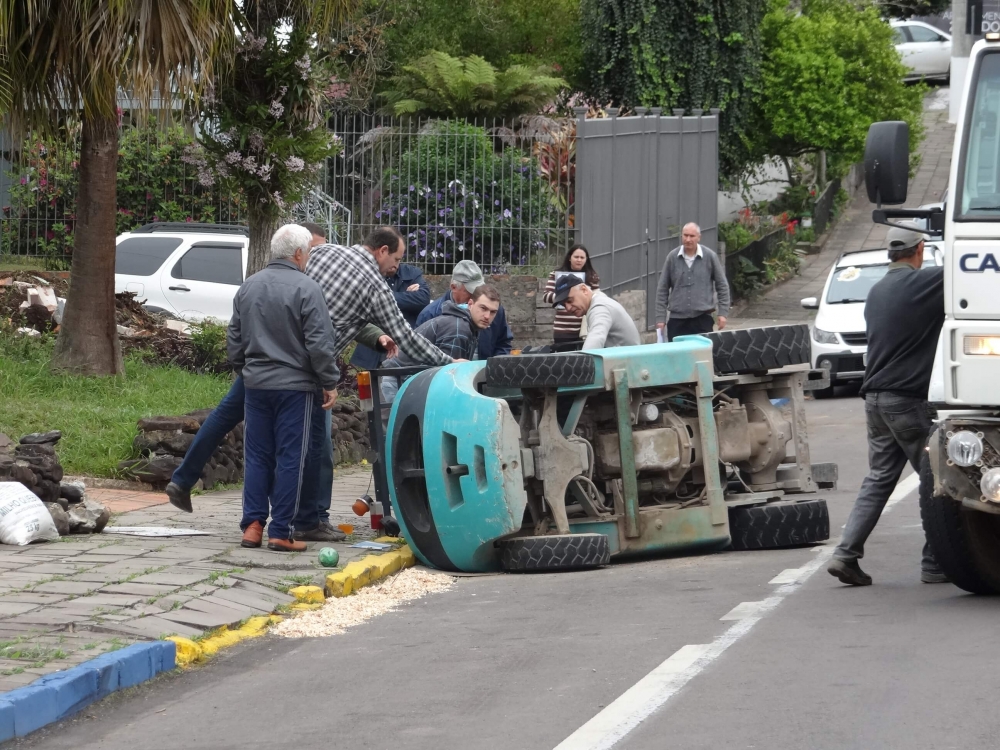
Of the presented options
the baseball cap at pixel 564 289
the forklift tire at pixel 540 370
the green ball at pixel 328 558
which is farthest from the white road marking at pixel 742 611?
the baseball cap at pixel 564 289

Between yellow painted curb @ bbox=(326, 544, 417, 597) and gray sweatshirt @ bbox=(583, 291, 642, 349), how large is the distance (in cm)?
193

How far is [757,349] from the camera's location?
9.45 metres

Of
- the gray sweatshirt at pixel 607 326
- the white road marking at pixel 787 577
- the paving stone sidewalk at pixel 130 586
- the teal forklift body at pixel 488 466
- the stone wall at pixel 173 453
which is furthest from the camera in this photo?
the stone wall at pixel 173 453

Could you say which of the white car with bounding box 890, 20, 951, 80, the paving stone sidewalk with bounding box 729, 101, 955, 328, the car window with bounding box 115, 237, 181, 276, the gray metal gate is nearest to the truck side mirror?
the gray metal gate

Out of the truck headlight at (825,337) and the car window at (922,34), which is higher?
the car window at (922,34)

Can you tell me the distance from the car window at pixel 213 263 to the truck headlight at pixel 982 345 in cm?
1222

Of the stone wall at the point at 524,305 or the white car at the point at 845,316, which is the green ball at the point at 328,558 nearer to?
the stone wall at the point at 524,305

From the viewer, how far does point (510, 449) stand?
8.45 m

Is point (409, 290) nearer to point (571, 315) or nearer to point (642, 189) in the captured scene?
point (571, 315)

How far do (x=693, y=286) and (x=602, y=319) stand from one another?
5614 millimetres

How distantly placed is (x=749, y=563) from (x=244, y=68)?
758 centimetres

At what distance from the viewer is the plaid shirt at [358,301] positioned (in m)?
9.68

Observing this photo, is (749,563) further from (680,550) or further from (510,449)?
(510,449)

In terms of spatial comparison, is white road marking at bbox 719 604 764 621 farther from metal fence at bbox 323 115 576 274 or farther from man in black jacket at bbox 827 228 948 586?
metal fence at bbox 323 115 576 274
